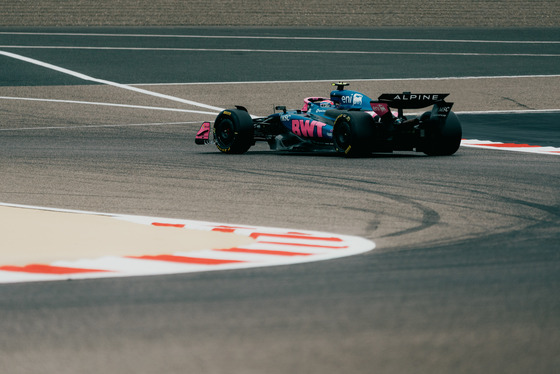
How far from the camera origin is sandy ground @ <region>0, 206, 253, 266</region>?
898 centimetres

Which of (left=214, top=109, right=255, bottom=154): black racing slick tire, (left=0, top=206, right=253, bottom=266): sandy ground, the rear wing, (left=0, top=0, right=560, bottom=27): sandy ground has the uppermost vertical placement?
(left=0, top=0, right=560, bottom=27): sandy ground

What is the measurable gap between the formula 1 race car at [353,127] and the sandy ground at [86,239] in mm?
6921

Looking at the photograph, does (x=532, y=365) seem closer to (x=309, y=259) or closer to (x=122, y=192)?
(x=309, y=259)

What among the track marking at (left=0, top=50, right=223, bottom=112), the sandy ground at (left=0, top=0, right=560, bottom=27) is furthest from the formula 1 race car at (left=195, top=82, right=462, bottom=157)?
the sandy ground at (left=0, top=0, right=560, bottom=27)

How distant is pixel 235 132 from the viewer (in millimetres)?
18328

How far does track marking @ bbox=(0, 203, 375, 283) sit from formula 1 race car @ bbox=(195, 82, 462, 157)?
714 centimetres

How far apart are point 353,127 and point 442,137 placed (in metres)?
1.52

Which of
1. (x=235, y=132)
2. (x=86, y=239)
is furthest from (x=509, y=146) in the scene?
(x=86, y=239)

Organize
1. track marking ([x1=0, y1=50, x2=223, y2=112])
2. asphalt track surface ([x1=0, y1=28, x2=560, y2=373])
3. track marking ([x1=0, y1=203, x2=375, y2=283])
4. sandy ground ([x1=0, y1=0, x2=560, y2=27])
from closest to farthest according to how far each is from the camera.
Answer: asphalt track surface ([x1=0, y1=28, x2=560, y2=373]) < track marking ([x1=0, y1=203, x2=375, y2=283]) < track marking ([x1=0, y1=50, x2=223, y2=112]) < sandy ground ([x1=0, y1=0, x2=560, y2=27])

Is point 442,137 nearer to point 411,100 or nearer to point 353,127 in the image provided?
point 411,100

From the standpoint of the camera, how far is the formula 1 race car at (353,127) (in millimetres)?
17000

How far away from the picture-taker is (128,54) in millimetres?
40906

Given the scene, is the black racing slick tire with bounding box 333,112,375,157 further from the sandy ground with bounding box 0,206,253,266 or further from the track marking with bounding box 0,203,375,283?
the track marking with bounding box 0,203,375,283

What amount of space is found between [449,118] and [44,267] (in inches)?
406
